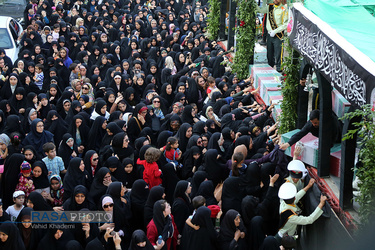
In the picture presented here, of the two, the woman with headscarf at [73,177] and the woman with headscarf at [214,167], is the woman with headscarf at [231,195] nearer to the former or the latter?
the woman with headscarf at [214,167]

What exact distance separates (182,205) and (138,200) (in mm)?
621

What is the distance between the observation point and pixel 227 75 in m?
12.4

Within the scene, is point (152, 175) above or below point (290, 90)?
below

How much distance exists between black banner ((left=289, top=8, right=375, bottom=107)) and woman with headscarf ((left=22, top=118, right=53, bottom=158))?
412 cm

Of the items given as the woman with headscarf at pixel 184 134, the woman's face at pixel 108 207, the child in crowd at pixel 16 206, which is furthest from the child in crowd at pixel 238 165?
the child in crowd at pixel 16 206

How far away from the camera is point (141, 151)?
8.41m

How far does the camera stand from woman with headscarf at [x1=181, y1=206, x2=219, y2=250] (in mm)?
6492

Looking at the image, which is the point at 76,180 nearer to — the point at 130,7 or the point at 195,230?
the point at 195,230

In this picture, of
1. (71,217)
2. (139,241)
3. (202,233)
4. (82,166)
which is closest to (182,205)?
(202,233)

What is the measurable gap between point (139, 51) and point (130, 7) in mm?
6388

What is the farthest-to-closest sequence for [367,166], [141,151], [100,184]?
[141,151] < [100,184] < [367,166]

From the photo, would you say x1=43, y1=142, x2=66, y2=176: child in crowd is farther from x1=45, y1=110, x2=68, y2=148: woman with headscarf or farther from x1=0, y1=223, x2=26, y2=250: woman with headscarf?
x1=0, y1=223, x2=26, y2=250: woman with headscarf

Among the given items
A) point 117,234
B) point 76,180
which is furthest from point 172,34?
point 117,234

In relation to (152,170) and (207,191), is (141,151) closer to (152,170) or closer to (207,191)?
(152,170)
